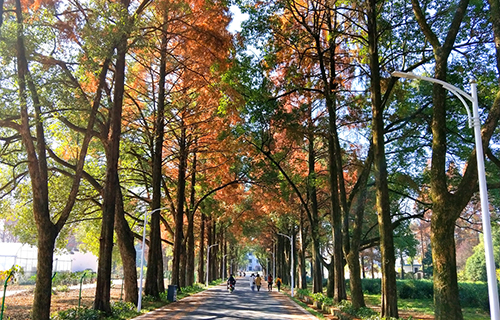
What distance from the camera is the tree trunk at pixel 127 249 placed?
16.8 m

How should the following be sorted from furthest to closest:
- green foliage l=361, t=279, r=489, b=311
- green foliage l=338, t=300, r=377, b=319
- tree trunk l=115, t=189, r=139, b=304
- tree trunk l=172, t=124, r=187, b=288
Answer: green foliage l=361, t=279, r=489, b=311 < tree trunk l=172, t=124, r=187, b=288 < tree trunk l=115, t=189, r=139, b=304 < green foliage l=338, t=300, r=377, b=319

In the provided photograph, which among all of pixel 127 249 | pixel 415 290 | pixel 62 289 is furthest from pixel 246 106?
pixel 415 290

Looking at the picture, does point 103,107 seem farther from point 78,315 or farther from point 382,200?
point 382,200

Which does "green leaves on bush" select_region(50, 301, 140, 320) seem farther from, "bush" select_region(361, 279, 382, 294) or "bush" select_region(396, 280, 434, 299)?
"bush" select_region(361, 279, 382, 294)

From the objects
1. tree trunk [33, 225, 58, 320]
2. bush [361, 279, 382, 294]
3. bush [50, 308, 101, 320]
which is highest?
tree trunk [33, 225, 58, 320]

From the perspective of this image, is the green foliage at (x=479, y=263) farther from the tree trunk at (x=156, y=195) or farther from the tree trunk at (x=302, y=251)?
the tree trunk at (x=156, y=195)

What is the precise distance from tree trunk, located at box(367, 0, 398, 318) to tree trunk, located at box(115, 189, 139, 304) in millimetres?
10211

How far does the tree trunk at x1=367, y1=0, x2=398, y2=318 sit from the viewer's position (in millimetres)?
11422

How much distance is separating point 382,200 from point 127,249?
10.9 meters

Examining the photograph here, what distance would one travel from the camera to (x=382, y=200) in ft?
39.4

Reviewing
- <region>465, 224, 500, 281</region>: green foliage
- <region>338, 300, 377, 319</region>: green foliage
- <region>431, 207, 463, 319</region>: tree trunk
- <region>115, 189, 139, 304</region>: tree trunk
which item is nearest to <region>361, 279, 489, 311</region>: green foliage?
<region>465, 224, 500, 281</region>: green foliage

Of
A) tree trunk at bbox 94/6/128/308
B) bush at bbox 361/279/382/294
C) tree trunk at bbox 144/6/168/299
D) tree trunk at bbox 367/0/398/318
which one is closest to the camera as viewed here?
tree trunk at bbox 367/0/398/318

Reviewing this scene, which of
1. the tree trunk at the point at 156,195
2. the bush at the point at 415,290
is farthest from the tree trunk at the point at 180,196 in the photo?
the bush at the point at 415,290

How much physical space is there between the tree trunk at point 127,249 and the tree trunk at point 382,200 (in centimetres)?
1021
